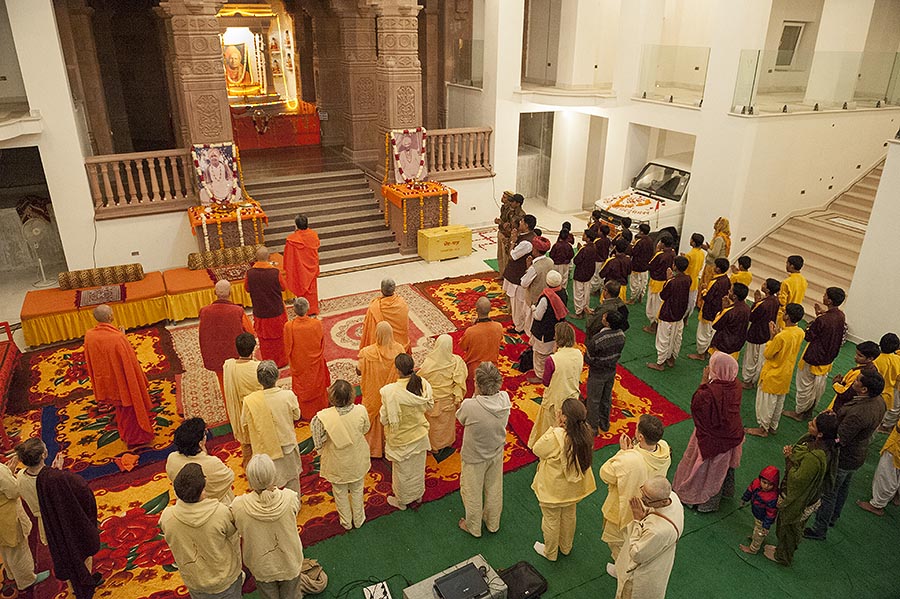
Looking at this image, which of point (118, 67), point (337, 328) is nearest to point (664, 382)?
point (337, 328)

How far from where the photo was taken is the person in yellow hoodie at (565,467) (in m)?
4.47

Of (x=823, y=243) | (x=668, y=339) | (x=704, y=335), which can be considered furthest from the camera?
(x=823, y=243)

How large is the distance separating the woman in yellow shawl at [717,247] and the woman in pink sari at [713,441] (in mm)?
4075

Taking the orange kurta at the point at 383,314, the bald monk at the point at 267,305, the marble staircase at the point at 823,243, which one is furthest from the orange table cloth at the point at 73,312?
the marble staircase at the point at 823,243

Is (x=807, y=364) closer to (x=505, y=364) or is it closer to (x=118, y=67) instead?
(x=505, y=364)

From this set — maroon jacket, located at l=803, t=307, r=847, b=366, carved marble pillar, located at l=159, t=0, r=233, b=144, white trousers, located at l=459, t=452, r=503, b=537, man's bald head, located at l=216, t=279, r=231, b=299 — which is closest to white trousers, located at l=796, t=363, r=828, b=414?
maroon jacket, located at l=803, t=307, r=847, b=366

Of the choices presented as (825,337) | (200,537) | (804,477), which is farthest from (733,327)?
(200,537)

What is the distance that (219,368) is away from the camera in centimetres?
692

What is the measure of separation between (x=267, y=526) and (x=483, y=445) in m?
1.76

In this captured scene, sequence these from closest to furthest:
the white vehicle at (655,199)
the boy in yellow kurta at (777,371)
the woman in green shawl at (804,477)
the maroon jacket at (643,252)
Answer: the woman in green shawl at (804,477) < the boy in yellow kurta at (777,371) < the maroon jacket at (643,252) < the white vehicle at (655,199)

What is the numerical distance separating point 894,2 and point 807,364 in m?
11.3

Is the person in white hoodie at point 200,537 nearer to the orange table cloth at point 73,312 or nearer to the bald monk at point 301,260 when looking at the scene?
the bald monk at point 301,260

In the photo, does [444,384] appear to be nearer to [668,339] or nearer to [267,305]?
[267,305]

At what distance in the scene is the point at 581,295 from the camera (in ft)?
31.9
